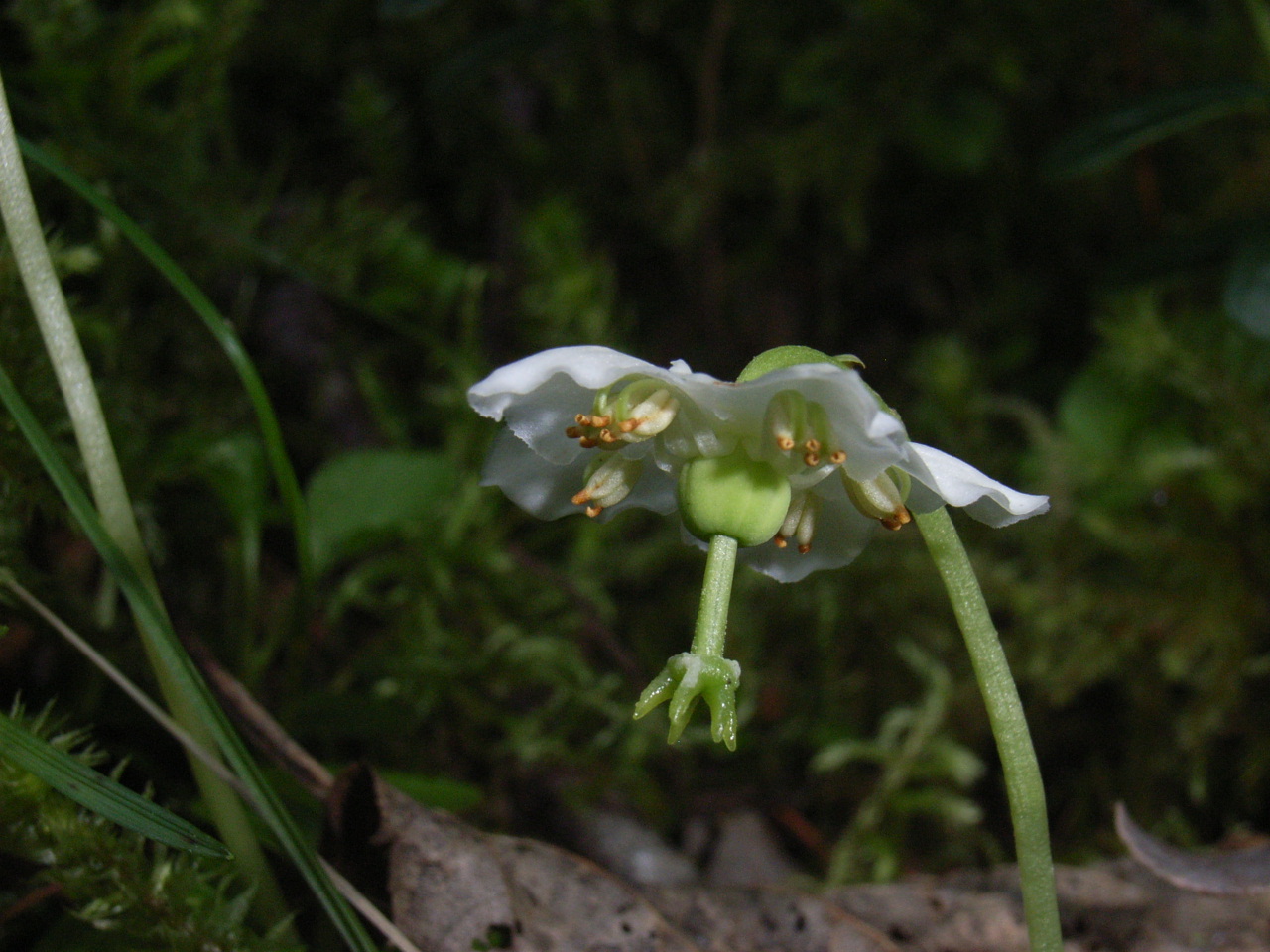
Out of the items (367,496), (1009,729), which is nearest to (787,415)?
(1009,729)

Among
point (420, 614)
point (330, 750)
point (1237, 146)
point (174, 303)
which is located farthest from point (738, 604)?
point (1237, 146)

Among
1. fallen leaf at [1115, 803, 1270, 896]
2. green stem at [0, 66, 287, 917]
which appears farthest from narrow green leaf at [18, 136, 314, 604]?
fallen leaf at [1115, 803, 1270, 896]

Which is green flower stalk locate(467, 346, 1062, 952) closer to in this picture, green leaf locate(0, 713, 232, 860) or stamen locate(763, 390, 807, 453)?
stamen locate(763, 390, 807, 453)

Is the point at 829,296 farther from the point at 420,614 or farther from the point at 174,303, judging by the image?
the point at 174,303

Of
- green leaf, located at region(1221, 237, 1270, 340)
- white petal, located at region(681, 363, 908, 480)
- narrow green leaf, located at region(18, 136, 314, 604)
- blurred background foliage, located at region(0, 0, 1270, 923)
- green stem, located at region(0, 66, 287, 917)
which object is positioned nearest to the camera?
white petal, located at region(681, 363, 908, 480)

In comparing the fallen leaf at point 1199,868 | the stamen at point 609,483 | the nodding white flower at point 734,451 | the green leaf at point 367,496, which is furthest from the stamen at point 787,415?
the green leaf at point 367,496

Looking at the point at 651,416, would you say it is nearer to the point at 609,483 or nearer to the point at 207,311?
the point at 609,483
